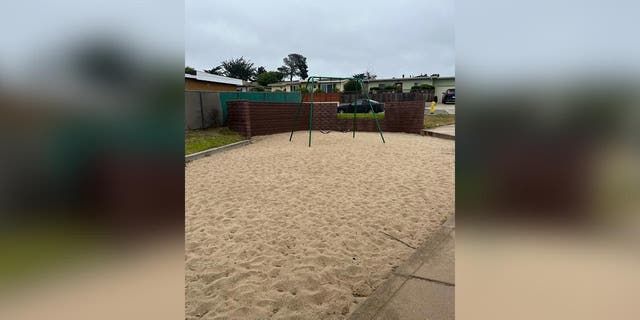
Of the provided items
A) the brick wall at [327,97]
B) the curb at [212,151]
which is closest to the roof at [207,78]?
the brick wall at [327,97]

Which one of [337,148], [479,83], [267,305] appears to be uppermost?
[479,83]

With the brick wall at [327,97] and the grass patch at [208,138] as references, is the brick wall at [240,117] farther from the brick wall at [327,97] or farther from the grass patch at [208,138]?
the brick wall at [327,97]

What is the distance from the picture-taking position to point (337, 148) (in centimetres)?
1156

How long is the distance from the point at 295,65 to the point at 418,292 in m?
80.1

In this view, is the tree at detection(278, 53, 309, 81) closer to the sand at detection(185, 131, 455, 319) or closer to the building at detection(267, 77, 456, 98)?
the building at detection(267, 77, 456, 98)

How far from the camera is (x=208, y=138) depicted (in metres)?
12.1

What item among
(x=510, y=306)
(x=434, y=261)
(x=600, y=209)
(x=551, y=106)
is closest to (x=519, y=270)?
(x=510, y=306)

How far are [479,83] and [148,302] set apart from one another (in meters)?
0.94

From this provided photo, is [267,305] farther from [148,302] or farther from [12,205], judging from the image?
[12,205]

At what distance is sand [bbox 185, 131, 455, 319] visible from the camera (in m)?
2.97

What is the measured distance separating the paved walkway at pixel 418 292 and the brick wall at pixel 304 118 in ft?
36.7

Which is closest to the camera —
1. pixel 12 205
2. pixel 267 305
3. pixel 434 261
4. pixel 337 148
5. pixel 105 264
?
pixel 12 205

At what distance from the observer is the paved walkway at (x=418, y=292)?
2467 mm

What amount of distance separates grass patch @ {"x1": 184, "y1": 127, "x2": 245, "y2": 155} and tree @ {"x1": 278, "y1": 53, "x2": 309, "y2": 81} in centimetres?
6642
